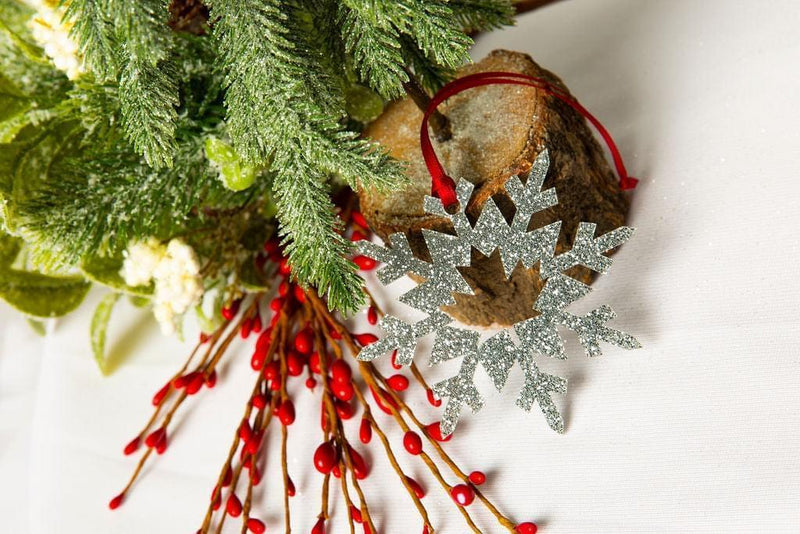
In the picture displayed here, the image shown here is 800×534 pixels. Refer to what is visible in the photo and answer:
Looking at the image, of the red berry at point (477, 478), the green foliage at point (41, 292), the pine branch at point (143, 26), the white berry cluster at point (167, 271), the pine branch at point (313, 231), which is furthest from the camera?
the green foliage at point (41, 292)

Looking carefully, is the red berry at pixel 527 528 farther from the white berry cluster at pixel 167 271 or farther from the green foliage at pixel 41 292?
the green foliage at pixel 41 292

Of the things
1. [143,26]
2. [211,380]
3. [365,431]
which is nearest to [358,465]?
[365,431]

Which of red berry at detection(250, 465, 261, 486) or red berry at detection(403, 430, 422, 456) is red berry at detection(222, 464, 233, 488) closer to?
red berry at detection(250, 465, 261, 486)

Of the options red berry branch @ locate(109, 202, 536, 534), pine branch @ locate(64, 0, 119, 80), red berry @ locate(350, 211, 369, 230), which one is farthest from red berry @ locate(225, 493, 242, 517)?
pine branch @ locate(64, 0, 119, 80)

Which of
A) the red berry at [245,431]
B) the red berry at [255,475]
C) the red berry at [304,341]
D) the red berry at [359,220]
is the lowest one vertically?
the red berry at [255,475]

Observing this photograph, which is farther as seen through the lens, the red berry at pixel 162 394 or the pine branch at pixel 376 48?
the red berry at pixel 162 394

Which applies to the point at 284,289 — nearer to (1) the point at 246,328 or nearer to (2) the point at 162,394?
(1) the point at 246,328

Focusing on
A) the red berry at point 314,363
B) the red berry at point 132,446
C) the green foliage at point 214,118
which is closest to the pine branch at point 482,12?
the green foliage at point 214,118

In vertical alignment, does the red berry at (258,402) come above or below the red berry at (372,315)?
below

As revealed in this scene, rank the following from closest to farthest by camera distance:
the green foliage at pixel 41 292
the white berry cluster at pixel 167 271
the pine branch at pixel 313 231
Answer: the pine branch at pixel 313 231 < the white berry cluster at pixel 167 271 < the green foliage at pixel 41 292
